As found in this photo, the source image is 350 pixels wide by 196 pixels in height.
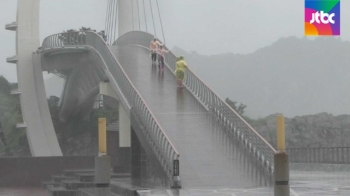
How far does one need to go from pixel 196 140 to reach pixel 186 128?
4.59ft

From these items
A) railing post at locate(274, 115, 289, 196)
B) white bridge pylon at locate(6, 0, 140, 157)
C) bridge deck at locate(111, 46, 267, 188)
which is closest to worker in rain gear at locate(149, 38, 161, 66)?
bridge deck at locate(111, 46, 267, 188)

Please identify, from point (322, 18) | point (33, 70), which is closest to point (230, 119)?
point (322, 18)

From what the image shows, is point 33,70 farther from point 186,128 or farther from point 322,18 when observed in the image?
point 322,18

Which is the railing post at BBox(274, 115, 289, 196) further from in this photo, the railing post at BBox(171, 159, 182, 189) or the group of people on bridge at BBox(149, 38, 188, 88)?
the group of people on bridge at BBox(149, 38, 188, 88)

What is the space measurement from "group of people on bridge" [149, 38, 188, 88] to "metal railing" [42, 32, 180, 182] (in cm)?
205

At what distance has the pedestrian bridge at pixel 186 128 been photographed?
1956 cm

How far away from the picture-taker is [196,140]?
2262 cm

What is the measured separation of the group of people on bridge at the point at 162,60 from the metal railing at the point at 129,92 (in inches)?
80.9

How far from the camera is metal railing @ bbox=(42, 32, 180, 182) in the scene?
2033 centimetres

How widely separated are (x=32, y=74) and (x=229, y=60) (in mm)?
84462

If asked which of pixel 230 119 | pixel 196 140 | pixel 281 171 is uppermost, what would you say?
pixel 230 119

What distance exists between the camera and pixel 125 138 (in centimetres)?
3119

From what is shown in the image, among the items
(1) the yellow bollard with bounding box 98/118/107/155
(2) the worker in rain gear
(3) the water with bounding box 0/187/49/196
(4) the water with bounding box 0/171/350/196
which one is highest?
(2) the worker in rain gear

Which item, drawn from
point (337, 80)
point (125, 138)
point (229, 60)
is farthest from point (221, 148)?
point (229, 60)
